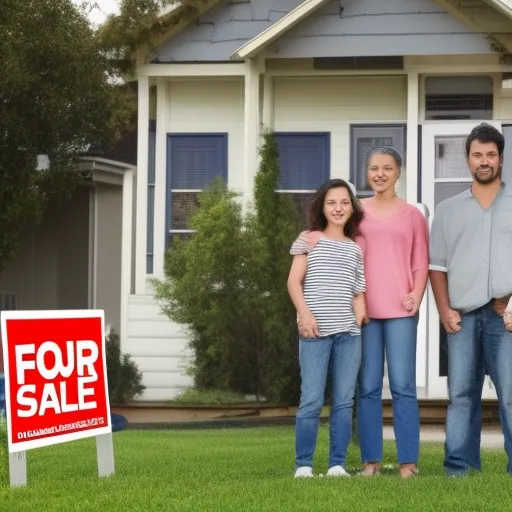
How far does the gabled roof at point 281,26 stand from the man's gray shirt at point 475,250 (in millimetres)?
8747

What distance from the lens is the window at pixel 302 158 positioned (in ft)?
59.3

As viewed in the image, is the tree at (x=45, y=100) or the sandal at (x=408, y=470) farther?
the tree at (x=45, y=100)

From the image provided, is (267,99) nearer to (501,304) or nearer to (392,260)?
(392,260)

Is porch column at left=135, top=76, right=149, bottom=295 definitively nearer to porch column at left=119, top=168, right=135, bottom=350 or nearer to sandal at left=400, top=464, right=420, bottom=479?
porch column at left=119, top=168, right=135, bottom=350

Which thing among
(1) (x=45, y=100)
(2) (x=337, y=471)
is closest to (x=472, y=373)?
(2) (x=337, y=471)

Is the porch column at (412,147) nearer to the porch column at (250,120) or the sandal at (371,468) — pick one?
the porch column at (250,120)

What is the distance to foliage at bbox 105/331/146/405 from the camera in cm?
1747

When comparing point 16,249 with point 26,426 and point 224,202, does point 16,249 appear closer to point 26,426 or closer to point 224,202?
point 224,202

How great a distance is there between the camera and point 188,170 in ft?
60.1

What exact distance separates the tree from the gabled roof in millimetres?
2328

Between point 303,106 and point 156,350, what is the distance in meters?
3.71

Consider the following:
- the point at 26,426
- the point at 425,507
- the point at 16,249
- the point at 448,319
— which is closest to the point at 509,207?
the point at 448,319

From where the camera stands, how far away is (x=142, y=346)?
17766 mm

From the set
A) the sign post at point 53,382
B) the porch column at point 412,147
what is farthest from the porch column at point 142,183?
the sign post at point 53,382
